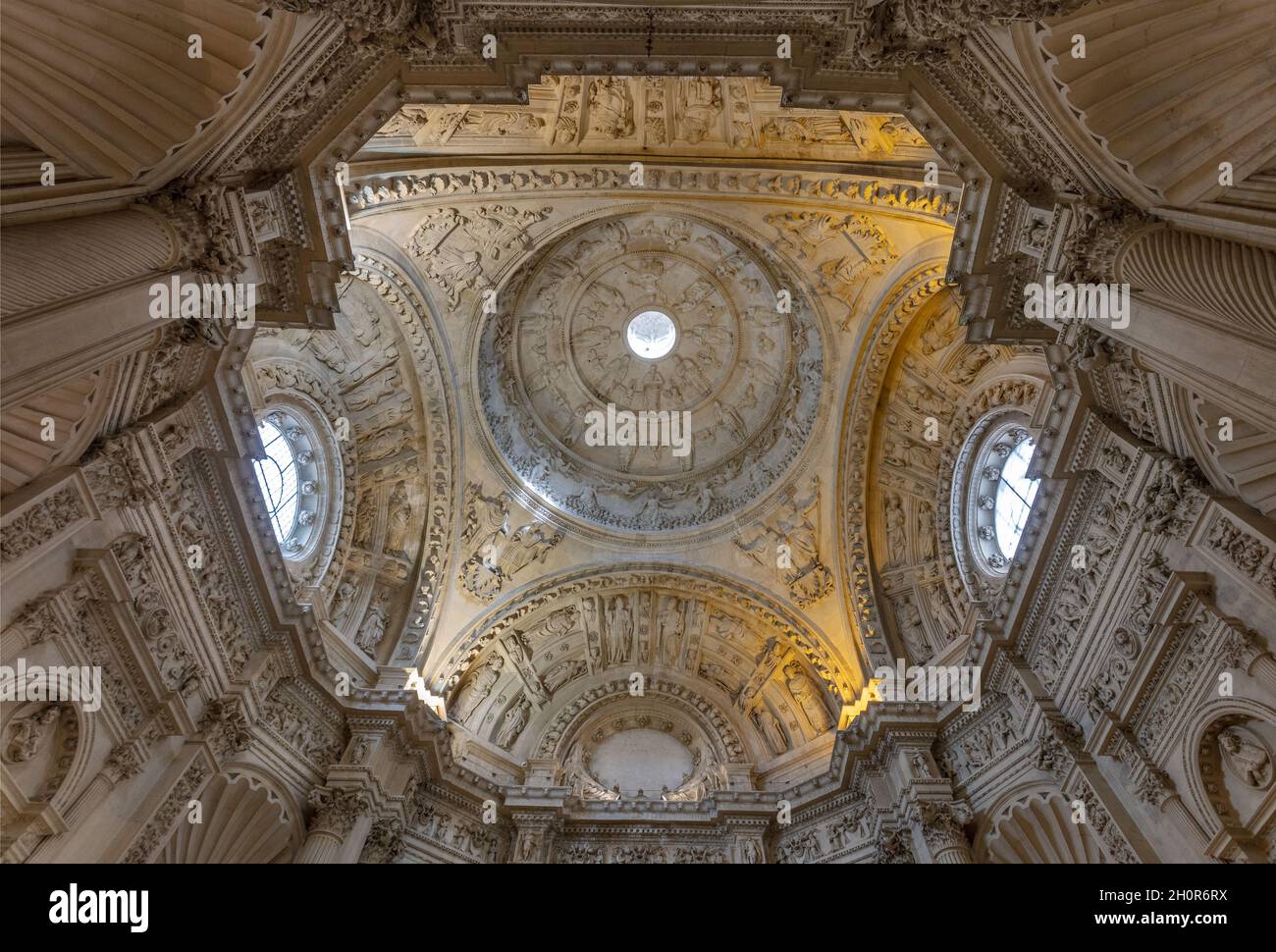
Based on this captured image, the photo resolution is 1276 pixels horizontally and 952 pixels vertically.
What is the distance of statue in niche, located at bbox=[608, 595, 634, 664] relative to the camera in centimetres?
1952

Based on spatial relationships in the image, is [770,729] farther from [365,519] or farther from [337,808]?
[365,519]

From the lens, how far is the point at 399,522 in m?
17.2

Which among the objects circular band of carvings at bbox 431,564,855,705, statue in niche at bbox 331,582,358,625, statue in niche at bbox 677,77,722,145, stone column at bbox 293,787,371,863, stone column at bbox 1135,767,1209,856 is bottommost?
stone column at bbox 1135,767,1209,856

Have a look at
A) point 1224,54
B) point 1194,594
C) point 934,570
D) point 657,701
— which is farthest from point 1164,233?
point 657,701

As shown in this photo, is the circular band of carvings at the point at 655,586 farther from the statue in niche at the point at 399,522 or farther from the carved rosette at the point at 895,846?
the carved rosette at the point at 895,846

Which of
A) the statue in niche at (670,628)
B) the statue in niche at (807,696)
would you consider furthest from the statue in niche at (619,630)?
the statue in niche at (807,696)

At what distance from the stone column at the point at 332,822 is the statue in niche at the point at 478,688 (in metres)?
4.58

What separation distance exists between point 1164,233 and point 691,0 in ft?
18.9

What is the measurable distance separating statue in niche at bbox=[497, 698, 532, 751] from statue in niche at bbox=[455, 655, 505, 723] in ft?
2.63

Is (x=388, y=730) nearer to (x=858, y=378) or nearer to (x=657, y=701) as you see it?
(x=657, y=701)

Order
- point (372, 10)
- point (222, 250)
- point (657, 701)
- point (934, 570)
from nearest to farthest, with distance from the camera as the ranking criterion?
point (372, 10) → point (222, 250) → point (934, 570) → point (657, 701)

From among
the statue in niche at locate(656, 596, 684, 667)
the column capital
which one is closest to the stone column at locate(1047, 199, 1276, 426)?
the column capital

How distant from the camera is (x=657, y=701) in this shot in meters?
19.2

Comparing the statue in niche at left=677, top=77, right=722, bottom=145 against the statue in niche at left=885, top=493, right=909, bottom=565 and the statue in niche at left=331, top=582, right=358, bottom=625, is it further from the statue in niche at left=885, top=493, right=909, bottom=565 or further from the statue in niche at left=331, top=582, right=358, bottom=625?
the statue in niche at left=331, top=582, right=358, bottom=625
